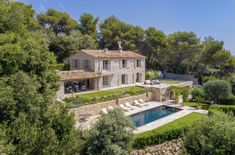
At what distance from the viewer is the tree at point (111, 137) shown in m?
15.4

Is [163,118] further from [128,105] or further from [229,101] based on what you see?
[229,101]

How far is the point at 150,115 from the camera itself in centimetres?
2959

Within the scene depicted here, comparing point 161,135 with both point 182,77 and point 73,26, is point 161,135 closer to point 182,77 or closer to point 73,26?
point 182,77

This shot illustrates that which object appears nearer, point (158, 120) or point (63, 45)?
point (158, 120)

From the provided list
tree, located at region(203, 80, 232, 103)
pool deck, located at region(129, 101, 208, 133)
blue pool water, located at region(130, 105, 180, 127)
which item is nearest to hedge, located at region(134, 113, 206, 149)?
pool deck, located at region(129, 101, 208, 133)

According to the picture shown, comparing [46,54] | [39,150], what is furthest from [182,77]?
[39,150]

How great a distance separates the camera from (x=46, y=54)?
2133 centimetres

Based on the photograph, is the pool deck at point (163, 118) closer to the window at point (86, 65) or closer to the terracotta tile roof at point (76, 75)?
the terracotta tile roof at point (76, 75)

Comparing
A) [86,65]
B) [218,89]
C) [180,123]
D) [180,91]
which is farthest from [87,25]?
[180,123]

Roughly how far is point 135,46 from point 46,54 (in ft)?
136

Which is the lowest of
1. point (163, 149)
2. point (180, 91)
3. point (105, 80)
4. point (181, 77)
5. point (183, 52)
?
point (163, 149)

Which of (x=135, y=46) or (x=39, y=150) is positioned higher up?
(x=135, y=46)

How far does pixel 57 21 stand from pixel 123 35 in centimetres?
1674

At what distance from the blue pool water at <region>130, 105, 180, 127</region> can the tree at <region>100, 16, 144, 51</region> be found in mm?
28977
